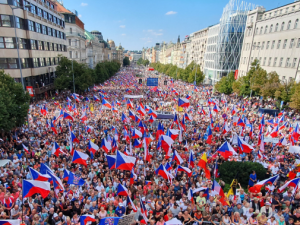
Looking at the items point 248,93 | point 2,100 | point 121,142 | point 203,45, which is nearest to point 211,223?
point 121,142

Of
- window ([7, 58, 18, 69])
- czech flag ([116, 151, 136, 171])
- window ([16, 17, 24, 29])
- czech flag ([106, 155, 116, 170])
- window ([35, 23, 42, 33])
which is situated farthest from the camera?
window ([35, 23, 42, 33])

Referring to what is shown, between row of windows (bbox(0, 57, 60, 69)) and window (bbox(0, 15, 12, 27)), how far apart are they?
4190 millimetres

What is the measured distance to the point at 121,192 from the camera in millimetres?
8344

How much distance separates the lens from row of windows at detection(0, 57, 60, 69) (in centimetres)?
2627

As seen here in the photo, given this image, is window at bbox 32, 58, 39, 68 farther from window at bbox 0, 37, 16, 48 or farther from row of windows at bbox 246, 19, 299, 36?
row of windows at bbox 246, 19, 299, 36

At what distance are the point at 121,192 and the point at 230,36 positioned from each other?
61.3 meters

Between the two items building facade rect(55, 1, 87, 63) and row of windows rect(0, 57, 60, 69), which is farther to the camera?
building facade rect(55, 1, 87, 63)

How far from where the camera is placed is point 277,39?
37625 mm

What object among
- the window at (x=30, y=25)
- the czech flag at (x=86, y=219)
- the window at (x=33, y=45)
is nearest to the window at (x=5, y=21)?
the window at (x=30, y=25)

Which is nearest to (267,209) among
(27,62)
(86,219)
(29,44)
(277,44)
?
(86,219)

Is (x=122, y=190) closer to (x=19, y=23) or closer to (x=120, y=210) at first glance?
(x=120, y=210)

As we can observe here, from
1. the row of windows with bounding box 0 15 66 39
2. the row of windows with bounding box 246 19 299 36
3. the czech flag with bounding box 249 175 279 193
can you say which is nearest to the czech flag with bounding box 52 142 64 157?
the czech flag with bounding box 249 175 279 193

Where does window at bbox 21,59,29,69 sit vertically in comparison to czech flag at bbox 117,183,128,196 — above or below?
above

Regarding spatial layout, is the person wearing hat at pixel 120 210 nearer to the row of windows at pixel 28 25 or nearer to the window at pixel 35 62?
the row of windows at pixel 28 25
